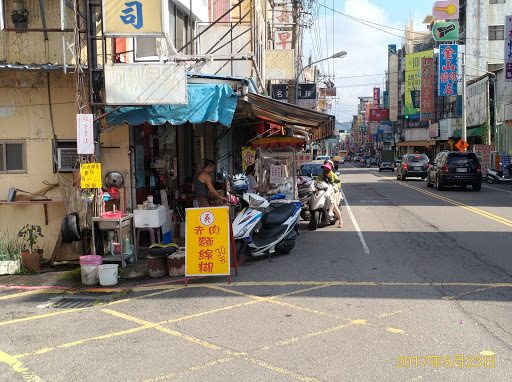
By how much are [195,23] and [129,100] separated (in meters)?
8.26

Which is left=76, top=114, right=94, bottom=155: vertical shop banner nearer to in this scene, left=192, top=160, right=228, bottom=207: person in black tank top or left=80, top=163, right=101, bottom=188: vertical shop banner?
left=80, top=163, right=101, bottom=188: vertical shop banner

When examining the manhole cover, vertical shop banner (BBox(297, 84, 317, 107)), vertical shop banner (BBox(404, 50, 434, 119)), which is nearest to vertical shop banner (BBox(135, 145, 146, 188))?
the manhole cover

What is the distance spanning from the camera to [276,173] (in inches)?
603

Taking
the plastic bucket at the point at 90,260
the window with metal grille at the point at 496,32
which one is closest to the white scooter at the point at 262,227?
the plastic bucket at the point at 90,260

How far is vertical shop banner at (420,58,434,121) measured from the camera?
57969 millimetres

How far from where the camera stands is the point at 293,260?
31.7 feet

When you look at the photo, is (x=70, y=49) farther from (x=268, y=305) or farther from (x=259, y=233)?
(x=268, y=305)

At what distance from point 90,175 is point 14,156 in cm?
227

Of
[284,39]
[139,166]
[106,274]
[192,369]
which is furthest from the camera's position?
[284,39]

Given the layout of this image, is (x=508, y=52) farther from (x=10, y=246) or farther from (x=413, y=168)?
(x=10, y=246)

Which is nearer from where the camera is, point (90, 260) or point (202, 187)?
point (90, 260)

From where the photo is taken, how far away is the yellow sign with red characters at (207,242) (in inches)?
313

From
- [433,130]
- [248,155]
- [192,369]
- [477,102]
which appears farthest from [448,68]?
[192,369]

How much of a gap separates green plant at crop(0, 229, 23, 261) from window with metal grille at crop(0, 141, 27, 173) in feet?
3.86
